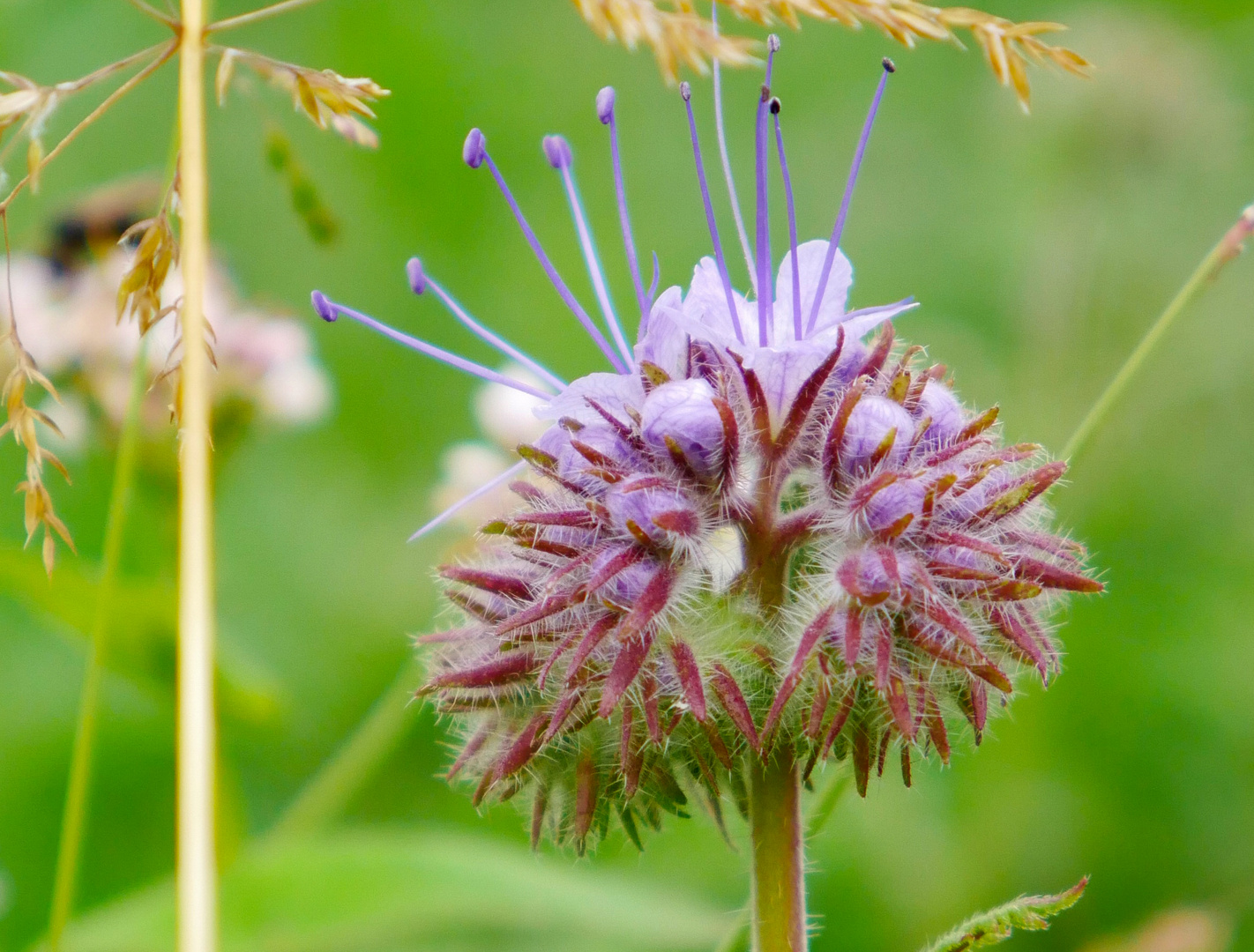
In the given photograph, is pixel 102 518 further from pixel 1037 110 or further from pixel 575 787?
pixel 1037 110

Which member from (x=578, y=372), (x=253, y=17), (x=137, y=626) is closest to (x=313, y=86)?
(x=253, y=17)

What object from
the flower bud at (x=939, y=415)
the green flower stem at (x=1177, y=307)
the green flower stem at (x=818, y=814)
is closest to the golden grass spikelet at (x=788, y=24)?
the flower bud at (x=939, y=415)

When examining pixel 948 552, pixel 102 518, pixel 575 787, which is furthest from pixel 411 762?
pixel 948 552

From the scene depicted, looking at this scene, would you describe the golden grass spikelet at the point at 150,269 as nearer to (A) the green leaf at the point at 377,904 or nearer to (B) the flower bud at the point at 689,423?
(B) the flower bud at the point at 689,423

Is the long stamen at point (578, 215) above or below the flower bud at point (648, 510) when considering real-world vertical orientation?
above

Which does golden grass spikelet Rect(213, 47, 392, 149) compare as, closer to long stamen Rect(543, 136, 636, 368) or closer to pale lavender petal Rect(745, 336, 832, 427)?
long stamen Rect(543, 136, 636, 368)

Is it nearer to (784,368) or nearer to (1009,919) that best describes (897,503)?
(784,368)
